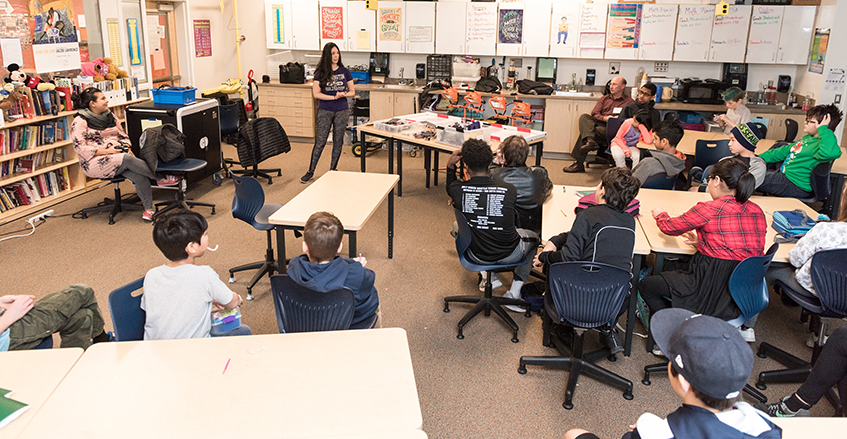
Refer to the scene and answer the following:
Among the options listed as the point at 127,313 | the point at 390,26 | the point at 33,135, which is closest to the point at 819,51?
the point at 390,26

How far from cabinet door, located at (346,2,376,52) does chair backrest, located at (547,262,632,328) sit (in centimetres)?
642

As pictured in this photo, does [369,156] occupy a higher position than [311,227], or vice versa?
[311,227]

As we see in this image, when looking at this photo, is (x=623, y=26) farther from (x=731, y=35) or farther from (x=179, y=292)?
(x=179, y=292)

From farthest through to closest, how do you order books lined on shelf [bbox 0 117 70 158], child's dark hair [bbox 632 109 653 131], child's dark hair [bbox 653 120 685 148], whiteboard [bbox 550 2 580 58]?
whiteboard [bbox 550 2 580 58] < child's dark hair [bbox 632 109 653 131] < books lined on shelf [bbox 0 117 70 158] < child's dark hair [bbox 653 120 685 148]

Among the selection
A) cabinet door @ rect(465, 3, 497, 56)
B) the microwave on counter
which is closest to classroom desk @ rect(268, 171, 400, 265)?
cabinet door @ rect(465, 3, 497, 56)

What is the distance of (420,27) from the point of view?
330 inches

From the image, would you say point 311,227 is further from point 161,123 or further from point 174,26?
point 174,26

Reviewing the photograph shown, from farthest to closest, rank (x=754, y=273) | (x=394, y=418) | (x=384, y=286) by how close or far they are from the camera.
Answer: (x=384, y=286) < (x=754, y=273) < (x=394, y=418)

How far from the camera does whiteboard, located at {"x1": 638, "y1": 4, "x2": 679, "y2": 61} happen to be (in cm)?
775

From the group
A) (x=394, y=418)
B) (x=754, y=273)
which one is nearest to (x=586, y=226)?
(x=754, y=273)

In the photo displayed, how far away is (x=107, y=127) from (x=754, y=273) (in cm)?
521

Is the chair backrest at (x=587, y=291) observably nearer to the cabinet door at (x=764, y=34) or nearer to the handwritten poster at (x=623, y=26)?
the handwritten poster at (x=623, y=26)

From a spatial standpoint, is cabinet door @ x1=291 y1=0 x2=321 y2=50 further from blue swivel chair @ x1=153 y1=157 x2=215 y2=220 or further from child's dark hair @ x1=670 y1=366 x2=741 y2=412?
child's dark hair @ x1=670 y1=366 x2=741 y2=412

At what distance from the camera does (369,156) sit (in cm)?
824
